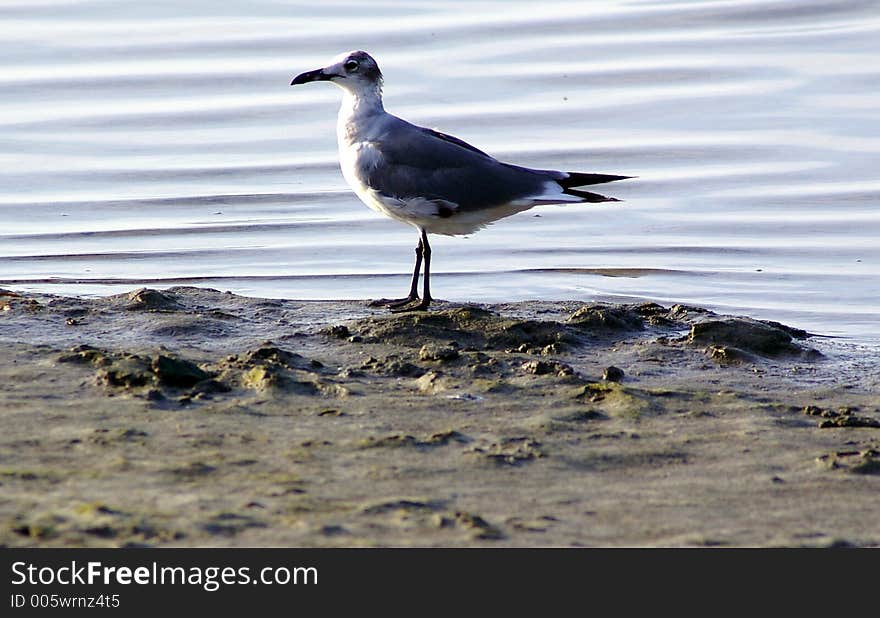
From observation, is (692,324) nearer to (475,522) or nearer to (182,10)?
(475,522)

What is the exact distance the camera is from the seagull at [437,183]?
7547mm

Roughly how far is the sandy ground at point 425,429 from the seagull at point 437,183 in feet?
2.37

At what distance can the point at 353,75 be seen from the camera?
26.7ft

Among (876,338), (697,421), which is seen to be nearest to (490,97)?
(876,338)

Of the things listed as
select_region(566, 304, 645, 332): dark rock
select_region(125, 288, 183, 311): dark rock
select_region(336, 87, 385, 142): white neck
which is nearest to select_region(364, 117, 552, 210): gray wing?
select_region(336, 87, 385, 142): white neck

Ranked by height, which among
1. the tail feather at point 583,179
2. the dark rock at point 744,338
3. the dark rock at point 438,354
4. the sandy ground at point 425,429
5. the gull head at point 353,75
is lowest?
the sandy ground at point 425,429

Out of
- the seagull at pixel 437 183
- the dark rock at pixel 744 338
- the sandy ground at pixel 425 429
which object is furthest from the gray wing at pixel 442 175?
the dark rock at pixel 744 338

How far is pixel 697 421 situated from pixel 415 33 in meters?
10.0

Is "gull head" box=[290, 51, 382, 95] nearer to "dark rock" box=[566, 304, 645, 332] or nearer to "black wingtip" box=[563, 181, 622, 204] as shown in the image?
"black wingtip" box=[563, 181, 622, 204]

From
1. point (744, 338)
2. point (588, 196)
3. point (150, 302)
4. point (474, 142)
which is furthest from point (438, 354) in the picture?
point (474, 142)

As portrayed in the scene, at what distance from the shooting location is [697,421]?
5.23m

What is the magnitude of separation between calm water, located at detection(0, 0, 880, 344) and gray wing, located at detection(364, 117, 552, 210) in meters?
0.77

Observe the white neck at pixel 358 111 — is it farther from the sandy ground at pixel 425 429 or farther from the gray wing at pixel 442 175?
the sandy ground at pixel 425 429

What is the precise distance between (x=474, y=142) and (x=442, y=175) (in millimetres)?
3745
